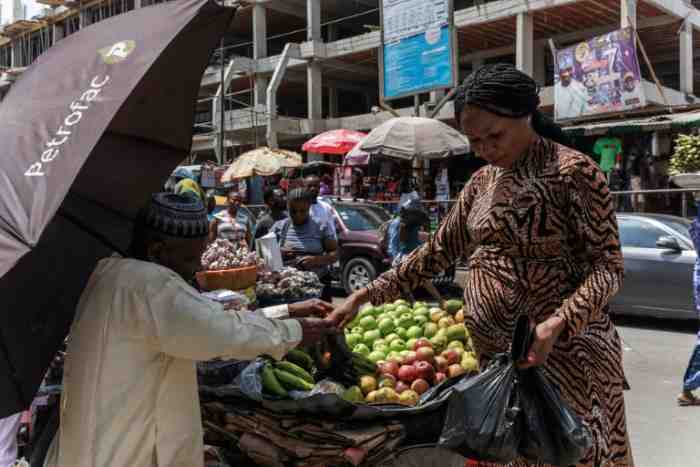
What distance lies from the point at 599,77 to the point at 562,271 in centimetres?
1404

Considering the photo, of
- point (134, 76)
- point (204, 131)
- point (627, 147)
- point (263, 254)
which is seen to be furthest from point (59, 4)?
point (134, 76)

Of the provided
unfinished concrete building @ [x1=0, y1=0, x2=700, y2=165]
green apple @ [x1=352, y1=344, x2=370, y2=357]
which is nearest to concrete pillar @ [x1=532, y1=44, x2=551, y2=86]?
unfinished concrete building @ [x1=0, y1=0, x2=700, y2=165]

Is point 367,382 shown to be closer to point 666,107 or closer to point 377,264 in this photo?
point 377,264

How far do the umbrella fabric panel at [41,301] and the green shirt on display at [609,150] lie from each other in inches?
568

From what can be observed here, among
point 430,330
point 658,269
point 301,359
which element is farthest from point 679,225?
point 301,359

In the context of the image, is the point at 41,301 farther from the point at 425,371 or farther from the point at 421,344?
the point at 421,344

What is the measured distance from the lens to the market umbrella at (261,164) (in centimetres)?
1695

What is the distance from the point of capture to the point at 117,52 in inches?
80.4

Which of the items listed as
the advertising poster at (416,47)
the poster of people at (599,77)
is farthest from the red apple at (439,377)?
the advertising poster at (416,47)

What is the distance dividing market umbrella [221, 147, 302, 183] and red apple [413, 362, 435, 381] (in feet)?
43.1

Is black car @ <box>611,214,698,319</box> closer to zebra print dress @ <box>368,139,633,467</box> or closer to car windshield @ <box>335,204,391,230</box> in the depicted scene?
car windshield @ <box>335,204,391,230</box>

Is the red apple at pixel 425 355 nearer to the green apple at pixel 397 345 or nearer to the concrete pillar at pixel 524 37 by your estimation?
the green apple at pixel 397 345

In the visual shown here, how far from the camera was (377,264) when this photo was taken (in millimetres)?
11992

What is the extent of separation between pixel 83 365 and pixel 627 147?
1587 cm
